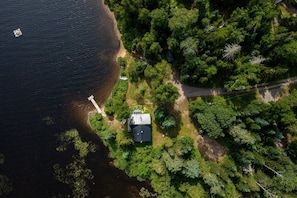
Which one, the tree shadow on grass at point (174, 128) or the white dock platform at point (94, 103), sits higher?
the white dock platform at point (94, 103)

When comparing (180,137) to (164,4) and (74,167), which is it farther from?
(164,4)

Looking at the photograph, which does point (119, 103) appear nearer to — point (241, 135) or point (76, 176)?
point (76, 176)

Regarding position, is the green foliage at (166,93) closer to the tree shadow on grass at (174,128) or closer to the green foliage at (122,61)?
the tree shadow on grass at (174,128)

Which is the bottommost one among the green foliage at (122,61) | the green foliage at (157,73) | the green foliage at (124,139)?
the green foliage at (124,139)

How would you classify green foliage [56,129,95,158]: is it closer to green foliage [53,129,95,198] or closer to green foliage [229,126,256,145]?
green foliage [53,129,95,198]

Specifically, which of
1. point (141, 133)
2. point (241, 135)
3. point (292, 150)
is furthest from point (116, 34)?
point (292, 150)

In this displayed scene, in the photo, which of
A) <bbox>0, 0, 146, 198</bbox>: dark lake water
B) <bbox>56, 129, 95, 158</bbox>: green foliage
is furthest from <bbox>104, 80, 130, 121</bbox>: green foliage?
<bbox>56, 129, 95, 158</bbox>: green foliage

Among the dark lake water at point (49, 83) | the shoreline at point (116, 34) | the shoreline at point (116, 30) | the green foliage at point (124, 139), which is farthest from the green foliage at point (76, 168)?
the shoreline at point (116, 30)

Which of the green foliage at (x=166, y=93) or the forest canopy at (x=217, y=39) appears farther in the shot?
the forest canopy at (x=217, y=39)

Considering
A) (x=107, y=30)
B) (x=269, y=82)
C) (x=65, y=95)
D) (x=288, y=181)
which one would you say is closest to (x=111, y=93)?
(x=65, y=95)
